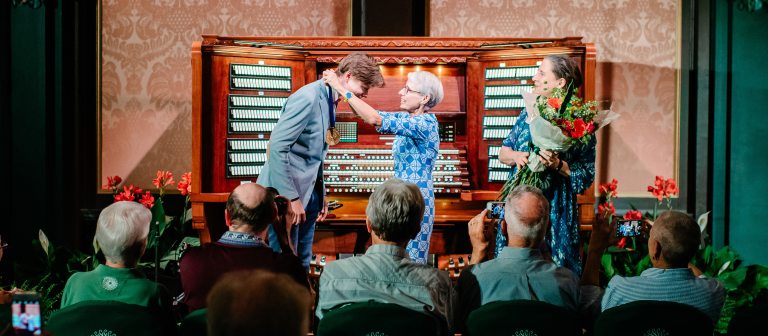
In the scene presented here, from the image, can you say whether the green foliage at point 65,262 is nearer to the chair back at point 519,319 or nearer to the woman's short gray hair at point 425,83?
the woman's short gray hair at point 425,83

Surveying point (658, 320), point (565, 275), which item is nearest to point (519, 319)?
point (658, 320)

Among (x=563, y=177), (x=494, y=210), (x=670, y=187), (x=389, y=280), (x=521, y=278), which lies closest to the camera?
(x=389, y=280)

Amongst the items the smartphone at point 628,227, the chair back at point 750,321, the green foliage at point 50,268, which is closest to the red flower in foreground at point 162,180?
the green foliage at point 50,268

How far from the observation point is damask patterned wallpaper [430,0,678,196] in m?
6.81

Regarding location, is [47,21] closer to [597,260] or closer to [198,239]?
[198,239]

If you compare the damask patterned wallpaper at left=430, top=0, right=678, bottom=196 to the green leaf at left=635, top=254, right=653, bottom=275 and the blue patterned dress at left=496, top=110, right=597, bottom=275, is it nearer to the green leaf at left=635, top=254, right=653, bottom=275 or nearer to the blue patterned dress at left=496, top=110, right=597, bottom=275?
the green leaf at left=635, top=254, right=653, bottom=275

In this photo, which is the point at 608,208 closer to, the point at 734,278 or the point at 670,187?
the point at 670,187

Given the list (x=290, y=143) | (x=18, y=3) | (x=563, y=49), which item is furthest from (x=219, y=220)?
(x=563, y=49)

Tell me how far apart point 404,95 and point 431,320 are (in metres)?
2.62

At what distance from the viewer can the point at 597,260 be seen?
3375mm

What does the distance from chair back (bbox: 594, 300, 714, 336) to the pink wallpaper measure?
4.41 meters

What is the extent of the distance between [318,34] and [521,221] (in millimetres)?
3856

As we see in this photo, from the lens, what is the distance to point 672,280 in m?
3.14

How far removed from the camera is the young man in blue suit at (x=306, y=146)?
4.77m
